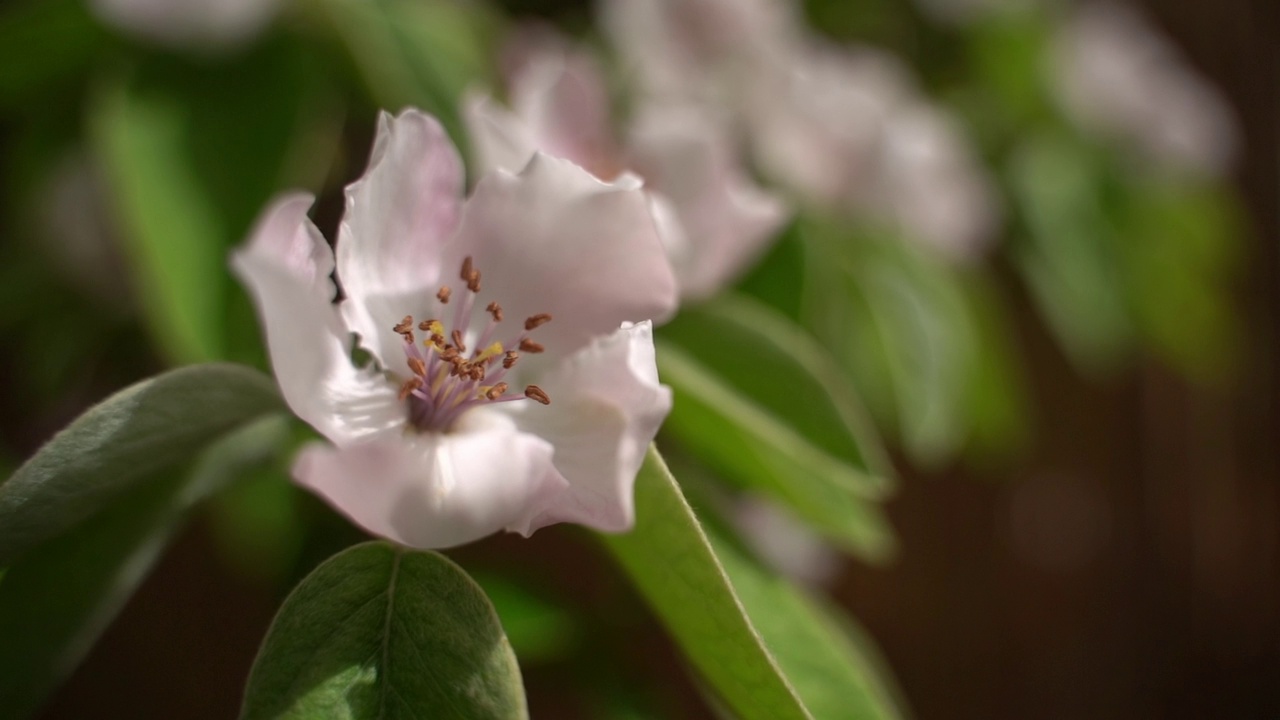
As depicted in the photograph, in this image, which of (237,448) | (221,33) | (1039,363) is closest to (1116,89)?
(1039,363)

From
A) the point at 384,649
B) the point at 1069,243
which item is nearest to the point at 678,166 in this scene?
the point at 384,649

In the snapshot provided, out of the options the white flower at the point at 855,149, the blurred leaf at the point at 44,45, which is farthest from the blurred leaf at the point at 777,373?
the blurred leaf at the point at 44,45

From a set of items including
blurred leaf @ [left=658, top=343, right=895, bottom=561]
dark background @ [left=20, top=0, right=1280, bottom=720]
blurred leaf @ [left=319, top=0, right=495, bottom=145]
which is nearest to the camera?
blurred leaf @ [left=658, top=343, right=895, bottom=561]

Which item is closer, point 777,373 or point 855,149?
point 777,373

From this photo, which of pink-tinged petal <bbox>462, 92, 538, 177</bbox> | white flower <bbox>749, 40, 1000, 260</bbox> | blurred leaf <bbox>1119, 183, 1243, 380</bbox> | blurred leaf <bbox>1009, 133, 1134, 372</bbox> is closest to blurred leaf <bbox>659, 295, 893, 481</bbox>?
pink-tinged petal <bbox>462, 92, 538, 177</bbox>

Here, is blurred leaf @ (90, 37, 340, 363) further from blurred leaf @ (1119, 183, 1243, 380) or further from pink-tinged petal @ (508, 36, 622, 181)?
blurred leaf @ (1119, 183, 1243, 380)

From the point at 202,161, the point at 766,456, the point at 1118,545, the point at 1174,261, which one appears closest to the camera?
the point at 766,456

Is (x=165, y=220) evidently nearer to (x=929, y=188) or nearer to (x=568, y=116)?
(x=568, y=116)
